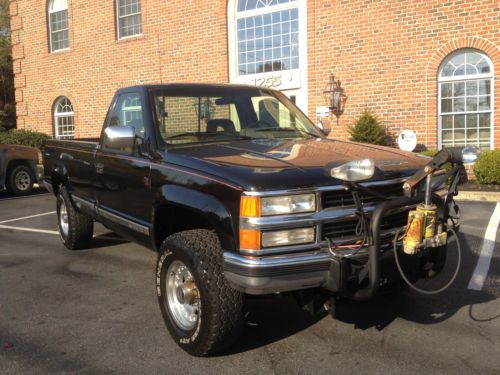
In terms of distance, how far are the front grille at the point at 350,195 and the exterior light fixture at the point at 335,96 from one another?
9.01 m

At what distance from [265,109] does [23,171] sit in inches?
360

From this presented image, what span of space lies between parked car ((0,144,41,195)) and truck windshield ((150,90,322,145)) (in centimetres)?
855

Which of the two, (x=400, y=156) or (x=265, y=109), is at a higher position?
(x=265, y=109)

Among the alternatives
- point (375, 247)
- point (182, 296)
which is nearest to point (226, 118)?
point (182, 296)

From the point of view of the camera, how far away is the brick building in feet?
35.7

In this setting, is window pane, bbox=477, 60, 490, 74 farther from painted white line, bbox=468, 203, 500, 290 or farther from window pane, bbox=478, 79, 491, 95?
painted white line, bbox=468, 203, 500, 290

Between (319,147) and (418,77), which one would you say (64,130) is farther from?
(319,147)

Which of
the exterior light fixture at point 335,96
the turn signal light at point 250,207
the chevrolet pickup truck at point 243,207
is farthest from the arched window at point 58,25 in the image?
the turn signal light at point 250,207

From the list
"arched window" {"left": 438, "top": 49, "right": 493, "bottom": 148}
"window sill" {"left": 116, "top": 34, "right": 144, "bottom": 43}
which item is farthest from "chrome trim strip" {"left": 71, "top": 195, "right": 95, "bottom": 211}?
"window sill" {"left": 116, "top": 34, "right": 144, "bottom": 43}

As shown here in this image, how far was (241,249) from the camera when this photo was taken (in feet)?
9.75

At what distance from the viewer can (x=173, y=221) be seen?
3.97 meters

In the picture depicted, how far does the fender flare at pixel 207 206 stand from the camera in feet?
10.0

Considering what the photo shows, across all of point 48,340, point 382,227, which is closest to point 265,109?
point 382,227

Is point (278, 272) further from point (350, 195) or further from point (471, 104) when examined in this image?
point (471, 104)
